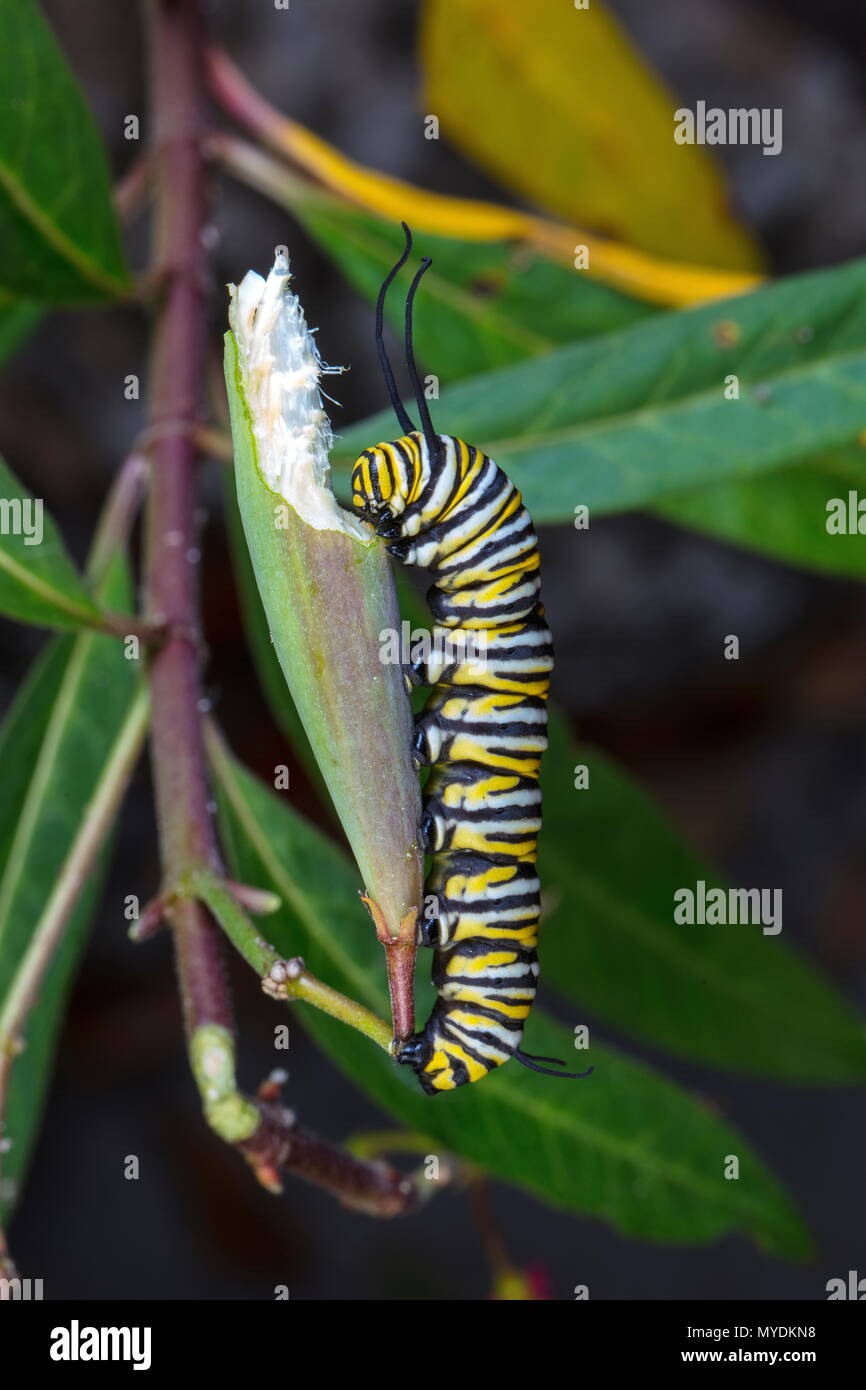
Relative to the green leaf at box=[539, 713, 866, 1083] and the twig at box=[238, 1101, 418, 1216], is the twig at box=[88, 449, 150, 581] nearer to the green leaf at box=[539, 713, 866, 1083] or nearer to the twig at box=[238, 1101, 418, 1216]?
the green leaf at box=[539, 713, 866, 1083]

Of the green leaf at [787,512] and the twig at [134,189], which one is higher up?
the twig at [134,189]

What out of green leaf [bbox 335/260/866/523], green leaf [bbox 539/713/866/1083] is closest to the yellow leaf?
green leaf [bbox 335/260/866/523]

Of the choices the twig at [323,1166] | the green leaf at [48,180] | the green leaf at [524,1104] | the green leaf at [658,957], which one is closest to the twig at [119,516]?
the green leaf at [48,180]

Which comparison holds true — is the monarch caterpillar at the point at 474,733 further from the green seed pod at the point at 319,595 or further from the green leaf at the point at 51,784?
the green leaf at the point at 51,784
